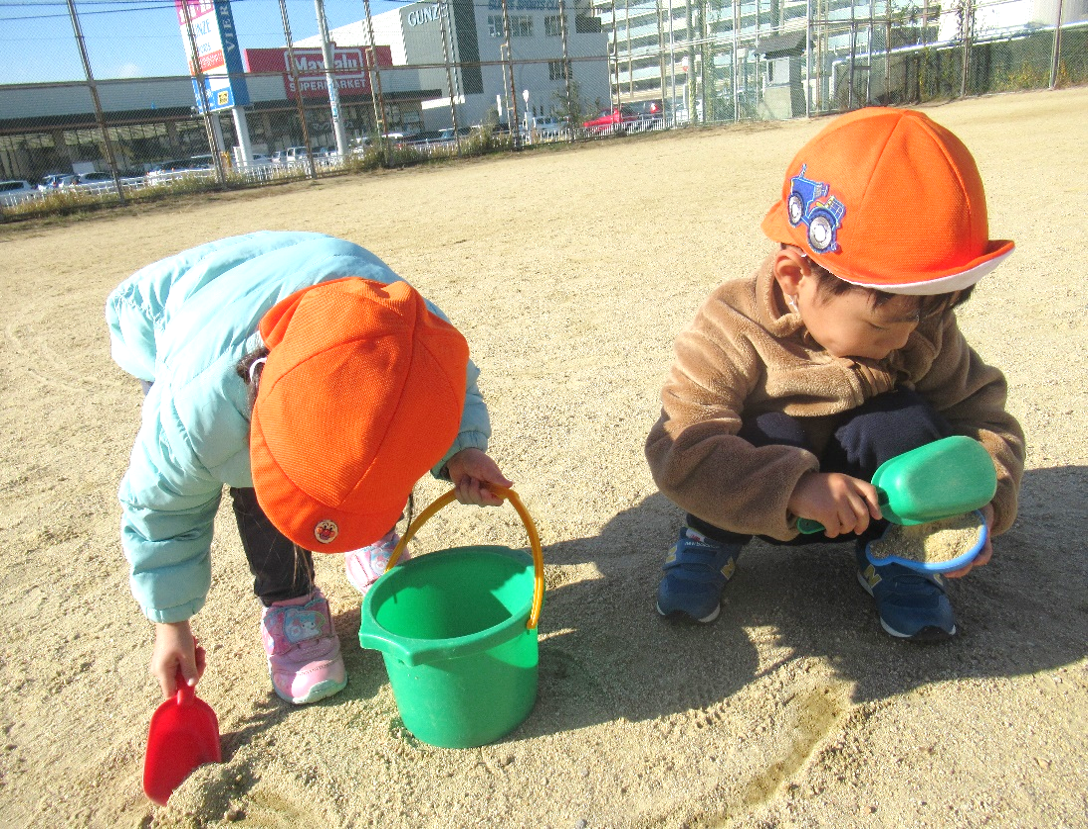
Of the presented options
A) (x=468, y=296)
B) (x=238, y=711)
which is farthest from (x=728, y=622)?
(x=468, y=296)

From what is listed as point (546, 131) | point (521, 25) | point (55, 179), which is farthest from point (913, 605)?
point (521, 25)

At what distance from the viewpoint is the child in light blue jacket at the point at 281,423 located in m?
1.09

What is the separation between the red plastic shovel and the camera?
147 centimetres

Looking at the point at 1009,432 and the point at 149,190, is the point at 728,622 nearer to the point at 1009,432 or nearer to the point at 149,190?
the point at 1009,432

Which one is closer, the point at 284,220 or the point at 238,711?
the point at 238,711

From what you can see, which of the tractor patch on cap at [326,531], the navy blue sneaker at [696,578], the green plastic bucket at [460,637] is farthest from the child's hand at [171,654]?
the navy blue sneaker at [696,578]

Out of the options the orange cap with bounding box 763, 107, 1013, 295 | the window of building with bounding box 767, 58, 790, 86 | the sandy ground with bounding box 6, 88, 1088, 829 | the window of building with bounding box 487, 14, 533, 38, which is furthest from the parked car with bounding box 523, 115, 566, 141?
the orange cap with bounding box 763, 107, 1013, 295

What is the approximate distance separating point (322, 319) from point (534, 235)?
16.0 ft

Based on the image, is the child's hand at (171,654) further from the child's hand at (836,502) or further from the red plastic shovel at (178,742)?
the child's hand at (836,502)

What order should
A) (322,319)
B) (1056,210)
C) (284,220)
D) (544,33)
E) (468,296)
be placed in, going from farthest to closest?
(544,33) → (284,220) → (1056,210) → (468,296) → (322,319)

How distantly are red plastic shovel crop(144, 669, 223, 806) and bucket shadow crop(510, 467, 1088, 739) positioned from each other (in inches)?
22.5

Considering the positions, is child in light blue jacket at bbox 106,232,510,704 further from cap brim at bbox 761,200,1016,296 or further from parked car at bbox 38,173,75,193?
parked car at bbox 38,173,75,193

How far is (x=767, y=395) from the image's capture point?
64.9 inches

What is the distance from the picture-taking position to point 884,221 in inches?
51.9
